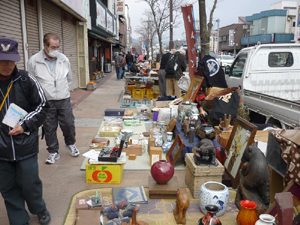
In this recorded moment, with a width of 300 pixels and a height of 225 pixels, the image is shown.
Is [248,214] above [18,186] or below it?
below

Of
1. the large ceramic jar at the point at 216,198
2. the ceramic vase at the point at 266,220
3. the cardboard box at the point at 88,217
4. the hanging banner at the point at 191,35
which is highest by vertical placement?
the hanging banner at the point at 191,35

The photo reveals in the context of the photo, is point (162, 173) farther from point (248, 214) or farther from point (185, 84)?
point (185, 84)

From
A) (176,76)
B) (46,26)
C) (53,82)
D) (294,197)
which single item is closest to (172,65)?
(176,76)

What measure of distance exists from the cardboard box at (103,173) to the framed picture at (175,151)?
98 centimetres

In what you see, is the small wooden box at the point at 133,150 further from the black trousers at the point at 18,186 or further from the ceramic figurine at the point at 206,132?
the black trousers at the point at 18,186

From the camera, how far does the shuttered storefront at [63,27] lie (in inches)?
351

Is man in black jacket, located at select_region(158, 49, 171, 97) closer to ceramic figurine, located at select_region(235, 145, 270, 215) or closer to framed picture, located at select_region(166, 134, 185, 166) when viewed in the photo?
framed picture, located at select_region(166, 134, 185, 166)

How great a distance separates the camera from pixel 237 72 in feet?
23.5

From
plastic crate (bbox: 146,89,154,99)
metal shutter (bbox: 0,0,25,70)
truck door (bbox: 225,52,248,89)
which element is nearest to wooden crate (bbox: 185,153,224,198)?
truck door (bbox: 225,52,248,89)

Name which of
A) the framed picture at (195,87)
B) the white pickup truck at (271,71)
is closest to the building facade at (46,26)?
the framed picture at (195,87)

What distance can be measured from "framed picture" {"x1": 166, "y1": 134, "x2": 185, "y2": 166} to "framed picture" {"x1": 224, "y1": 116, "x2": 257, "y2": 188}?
2.33ft

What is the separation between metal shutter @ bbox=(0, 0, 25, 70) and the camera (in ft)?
18.9

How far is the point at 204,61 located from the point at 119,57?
9.99 meters

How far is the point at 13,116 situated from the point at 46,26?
7094 mm
